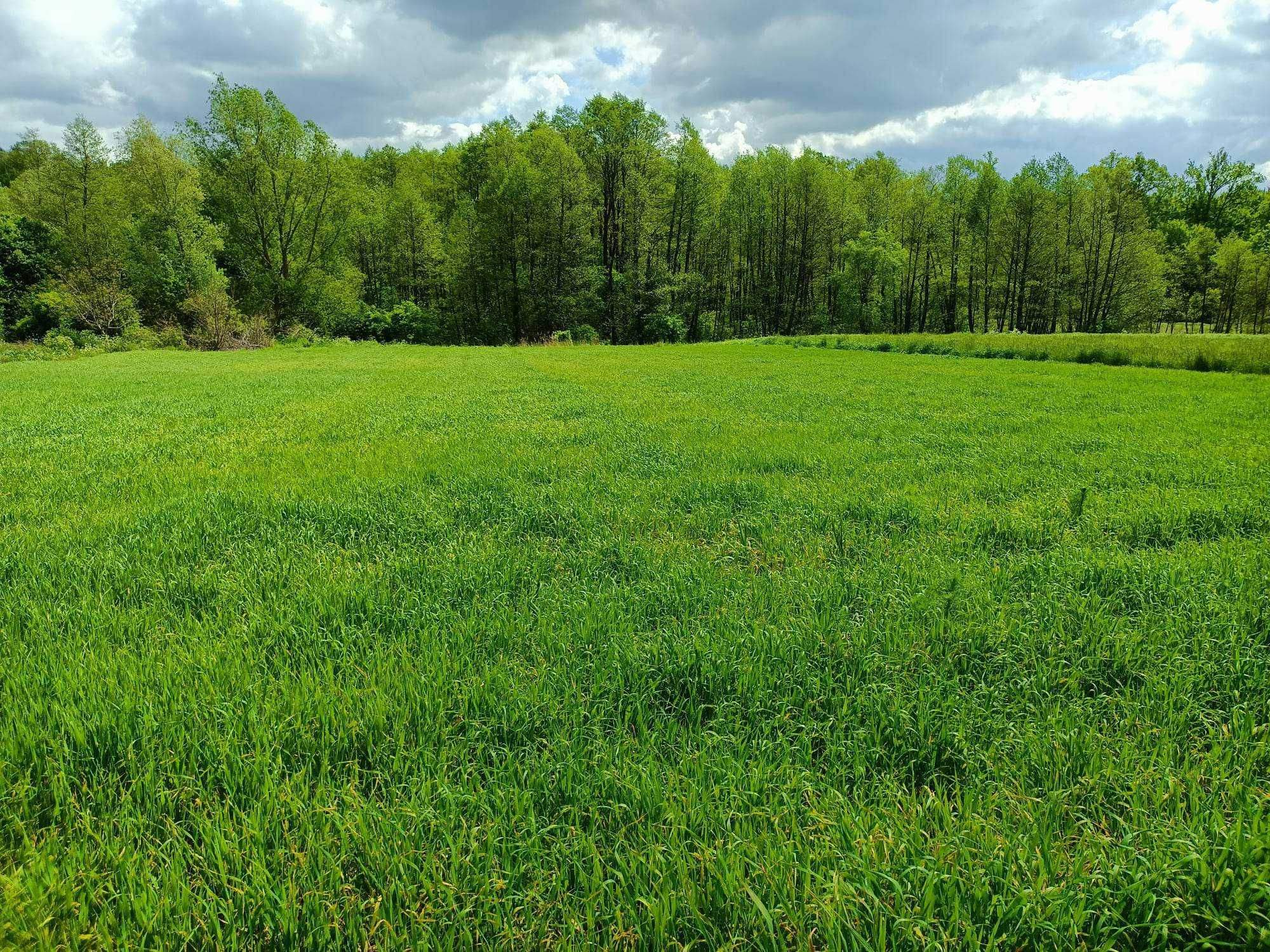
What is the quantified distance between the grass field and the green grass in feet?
67.9

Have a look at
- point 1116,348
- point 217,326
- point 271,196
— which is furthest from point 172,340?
point 1116,348

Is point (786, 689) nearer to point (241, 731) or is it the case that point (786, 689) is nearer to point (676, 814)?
point (676, 814)

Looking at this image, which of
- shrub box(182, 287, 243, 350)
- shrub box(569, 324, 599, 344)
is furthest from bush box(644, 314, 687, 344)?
shrub box(182, 287, 243, 350)

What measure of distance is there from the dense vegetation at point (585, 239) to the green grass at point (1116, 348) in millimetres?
29602

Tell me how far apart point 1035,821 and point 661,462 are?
18.0ft

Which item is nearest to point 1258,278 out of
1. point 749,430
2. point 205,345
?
point 749,430

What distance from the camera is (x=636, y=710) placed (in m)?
2.56

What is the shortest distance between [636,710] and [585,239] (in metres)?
59.4

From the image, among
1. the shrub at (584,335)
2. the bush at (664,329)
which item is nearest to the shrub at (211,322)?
the shrub at (584,335)

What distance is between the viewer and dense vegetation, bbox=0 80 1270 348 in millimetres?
Result: 44812

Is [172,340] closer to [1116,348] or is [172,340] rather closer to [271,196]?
[271,196]

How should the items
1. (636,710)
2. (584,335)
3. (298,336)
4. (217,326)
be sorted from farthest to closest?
(584,335), (298,336), (217,326), (636,710)

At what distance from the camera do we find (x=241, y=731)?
2326 millimetres

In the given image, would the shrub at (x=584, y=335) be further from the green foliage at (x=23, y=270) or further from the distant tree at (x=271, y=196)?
the green foliage at (x=23, y=270)
